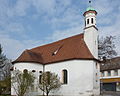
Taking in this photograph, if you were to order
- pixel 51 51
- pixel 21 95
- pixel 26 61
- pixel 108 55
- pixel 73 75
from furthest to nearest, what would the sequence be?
pixel 108 55
pixel 51 51
pixel 26 61
pixel 73 75
pixel 21 95

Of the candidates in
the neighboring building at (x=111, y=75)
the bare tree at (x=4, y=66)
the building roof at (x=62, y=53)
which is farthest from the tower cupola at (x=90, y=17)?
the bare tree at (x=4, y=66)

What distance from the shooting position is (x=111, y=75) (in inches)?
1721

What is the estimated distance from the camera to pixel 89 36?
30734 millimetres

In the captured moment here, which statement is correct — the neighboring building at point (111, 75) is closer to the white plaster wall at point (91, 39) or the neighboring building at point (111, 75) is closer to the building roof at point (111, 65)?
the building roof at point (111, 65)

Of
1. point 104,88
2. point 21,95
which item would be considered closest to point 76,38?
point 21,95

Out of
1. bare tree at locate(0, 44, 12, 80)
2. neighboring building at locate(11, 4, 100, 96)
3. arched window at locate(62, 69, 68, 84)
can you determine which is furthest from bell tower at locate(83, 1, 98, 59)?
bare tree at locate(0, 44, 12, 80)

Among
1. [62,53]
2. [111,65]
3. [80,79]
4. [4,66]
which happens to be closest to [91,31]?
[62,53]

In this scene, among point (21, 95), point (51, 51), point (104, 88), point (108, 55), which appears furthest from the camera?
point (104, 88)

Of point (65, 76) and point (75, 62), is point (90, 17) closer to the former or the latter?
point (75, 62)

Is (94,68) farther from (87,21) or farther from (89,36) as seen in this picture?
(87,21)

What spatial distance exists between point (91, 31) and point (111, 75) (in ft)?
59.0

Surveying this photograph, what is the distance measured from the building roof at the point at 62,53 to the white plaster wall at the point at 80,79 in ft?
3.75

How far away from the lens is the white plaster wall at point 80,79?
2727cm

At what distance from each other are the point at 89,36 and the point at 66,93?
10703 millimetres
